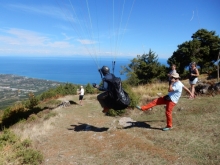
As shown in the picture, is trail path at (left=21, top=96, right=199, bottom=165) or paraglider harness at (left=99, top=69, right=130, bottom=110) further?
paraglider harness at (left=99, top=69, right=130, bottom=110)

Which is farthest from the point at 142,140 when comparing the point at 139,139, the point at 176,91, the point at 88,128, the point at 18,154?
the point at 18,154

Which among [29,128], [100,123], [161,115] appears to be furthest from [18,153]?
[161,115]

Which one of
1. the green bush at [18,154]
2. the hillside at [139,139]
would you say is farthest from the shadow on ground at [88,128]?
the green bush at [18,154]

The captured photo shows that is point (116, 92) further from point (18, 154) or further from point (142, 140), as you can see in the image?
point (18, 154)

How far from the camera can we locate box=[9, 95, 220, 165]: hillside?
18.0 ft

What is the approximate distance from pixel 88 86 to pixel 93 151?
17194mm

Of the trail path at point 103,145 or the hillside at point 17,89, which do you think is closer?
the trail path at point 103,145

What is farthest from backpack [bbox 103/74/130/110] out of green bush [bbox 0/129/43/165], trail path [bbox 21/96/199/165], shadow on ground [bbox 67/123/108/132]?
green bush [bbox 0/129/43/165]

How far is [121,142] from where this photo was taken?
684 cm

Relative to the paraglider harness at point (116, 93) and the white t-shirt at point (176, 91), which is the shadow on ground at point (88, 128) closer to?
the paraglider harness at point (116, 93)

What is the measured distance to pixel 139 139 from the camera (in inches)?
272

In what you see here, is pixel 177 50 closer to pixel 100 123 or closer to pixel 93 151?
pixel 100 123

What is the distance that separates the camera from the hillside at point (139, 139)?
18.0 ft

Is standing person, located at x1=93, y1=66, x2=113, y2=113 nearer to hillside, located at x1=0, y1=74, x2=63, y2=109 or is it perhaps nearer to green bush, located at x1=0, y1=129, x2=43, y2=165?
green bush, located at x1=0, y1=129, x2=43, y2=165
